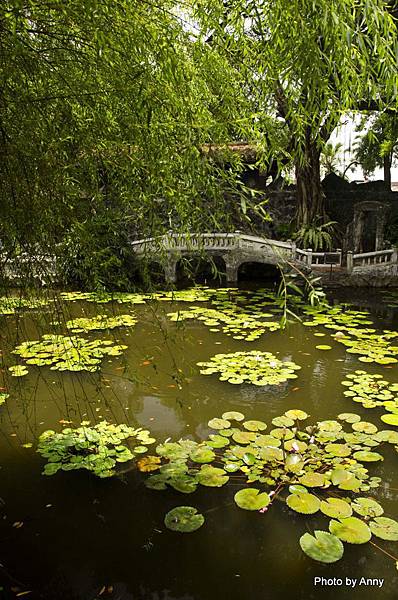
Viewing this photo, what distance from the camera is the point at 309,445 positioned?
2.96m

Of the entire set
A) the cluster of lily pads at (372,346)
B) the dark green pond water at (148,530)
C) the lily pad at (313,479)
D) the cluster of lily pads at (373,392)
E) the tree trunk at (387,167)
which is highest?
the tree trunk at (387,167)

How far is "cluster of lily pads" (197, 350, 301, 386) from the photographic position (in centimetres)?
404

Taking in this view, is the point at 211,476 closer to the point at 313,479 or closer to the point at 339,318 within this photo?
the point at 313,479

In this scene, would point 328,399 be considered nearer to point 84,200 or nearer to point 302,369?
point 302,369

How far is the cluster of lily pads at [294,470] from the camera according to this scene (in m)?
2.29

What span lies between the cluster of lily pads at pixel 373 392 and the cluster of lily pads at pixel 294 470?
0.87 ft

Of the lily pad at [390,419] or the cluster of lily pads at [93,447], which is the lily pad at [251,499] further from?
the lily pad at [390,419]

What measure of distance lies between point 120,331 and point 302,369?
222cm

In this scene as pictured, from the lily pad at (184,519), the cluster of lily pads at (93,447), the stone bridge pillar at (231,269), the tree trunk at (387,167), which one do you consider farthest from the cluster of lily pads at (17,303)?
the tree trunk at (387,167)

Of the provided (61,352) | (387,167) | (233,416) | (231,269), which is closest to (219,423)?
(233,416)

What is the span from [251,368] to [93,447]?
1.76 m

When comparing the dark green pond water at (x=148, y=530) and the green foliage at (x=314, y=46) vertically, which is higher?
the green foliage at (x=314, y=46)

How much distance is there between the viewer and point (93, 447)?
116 inches

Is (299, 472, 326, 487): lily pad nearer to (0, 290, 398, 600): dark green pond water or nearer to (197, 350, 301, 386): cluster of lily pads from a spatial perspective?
(0, 290, 398, 600): dark green pond water
